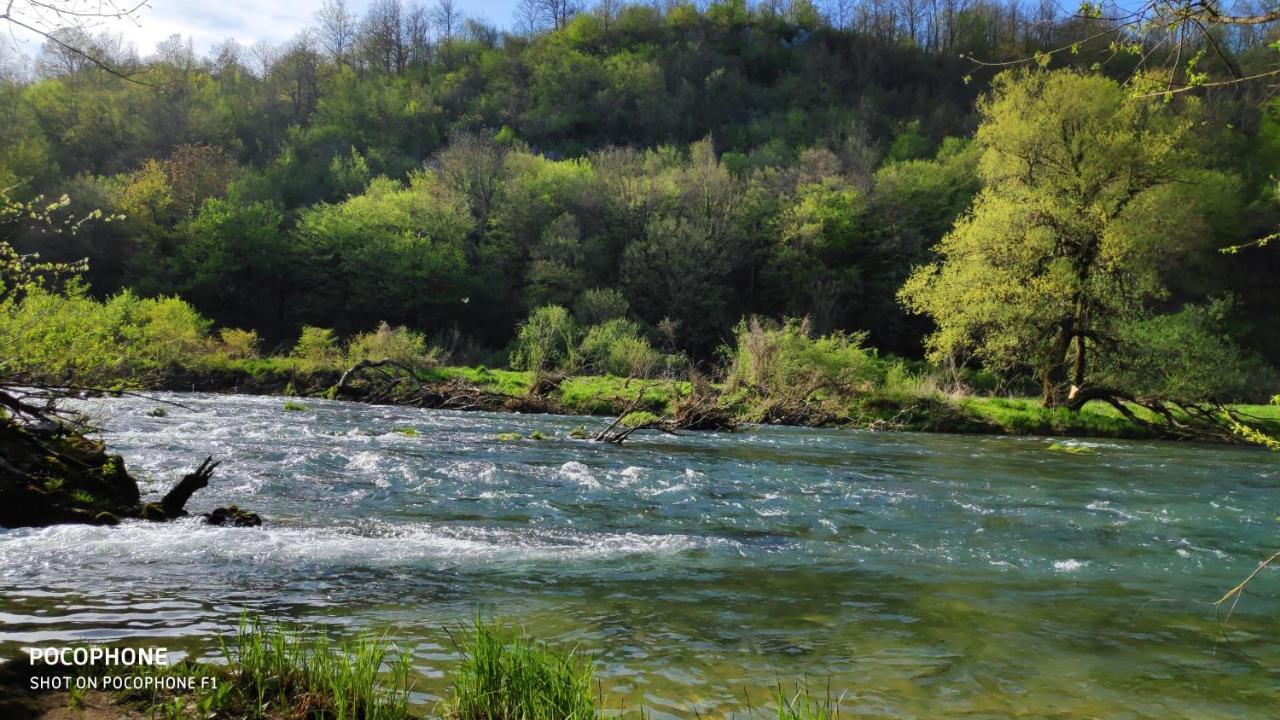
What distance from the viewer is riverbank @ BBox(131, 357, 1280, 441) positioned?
2881 cm

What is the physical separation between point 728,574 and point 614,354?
103 feet

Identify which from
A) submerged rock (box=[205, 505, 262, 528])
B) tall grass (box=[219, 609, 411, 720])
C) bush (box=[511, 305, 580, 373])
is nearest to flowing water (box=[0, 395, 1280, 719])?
submerged rock (box=[205, 505, 262, 528])

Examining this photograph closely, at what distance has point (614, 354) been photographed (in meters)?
40.1

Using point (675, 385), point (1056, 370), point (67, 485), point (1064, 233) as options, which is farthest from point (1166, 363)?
point (67, 485)

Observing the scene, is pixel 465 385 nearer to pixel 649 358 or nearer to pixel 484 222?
pixel 649 358

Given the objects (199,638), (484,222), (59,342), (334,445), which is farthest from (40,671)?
(484,222)

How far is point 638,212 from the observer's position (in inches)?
2394

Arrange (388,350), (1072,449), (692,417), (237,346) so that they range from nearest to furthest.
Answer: (1072,449)
(692,417)
(388,350)
(237,346)

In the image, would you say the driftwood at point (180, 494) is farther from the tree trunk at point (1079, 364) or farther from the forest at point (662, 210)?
the tree trunk at point (1079, 364)

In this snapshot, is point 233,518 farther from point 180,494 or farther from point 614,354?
point 614,354

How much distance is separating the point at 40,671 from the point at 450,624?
2.83 meters

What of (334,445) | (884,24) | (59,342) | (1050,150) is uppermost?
(884,24)

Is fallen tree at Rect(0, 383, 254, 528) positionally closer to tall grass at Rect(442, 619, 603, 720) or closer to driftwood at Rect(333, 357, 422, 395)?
tall grass at Rect(442, 619, 603, 720)

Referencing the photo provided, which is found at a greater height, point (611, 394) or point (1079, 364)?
point (1079, 364)
